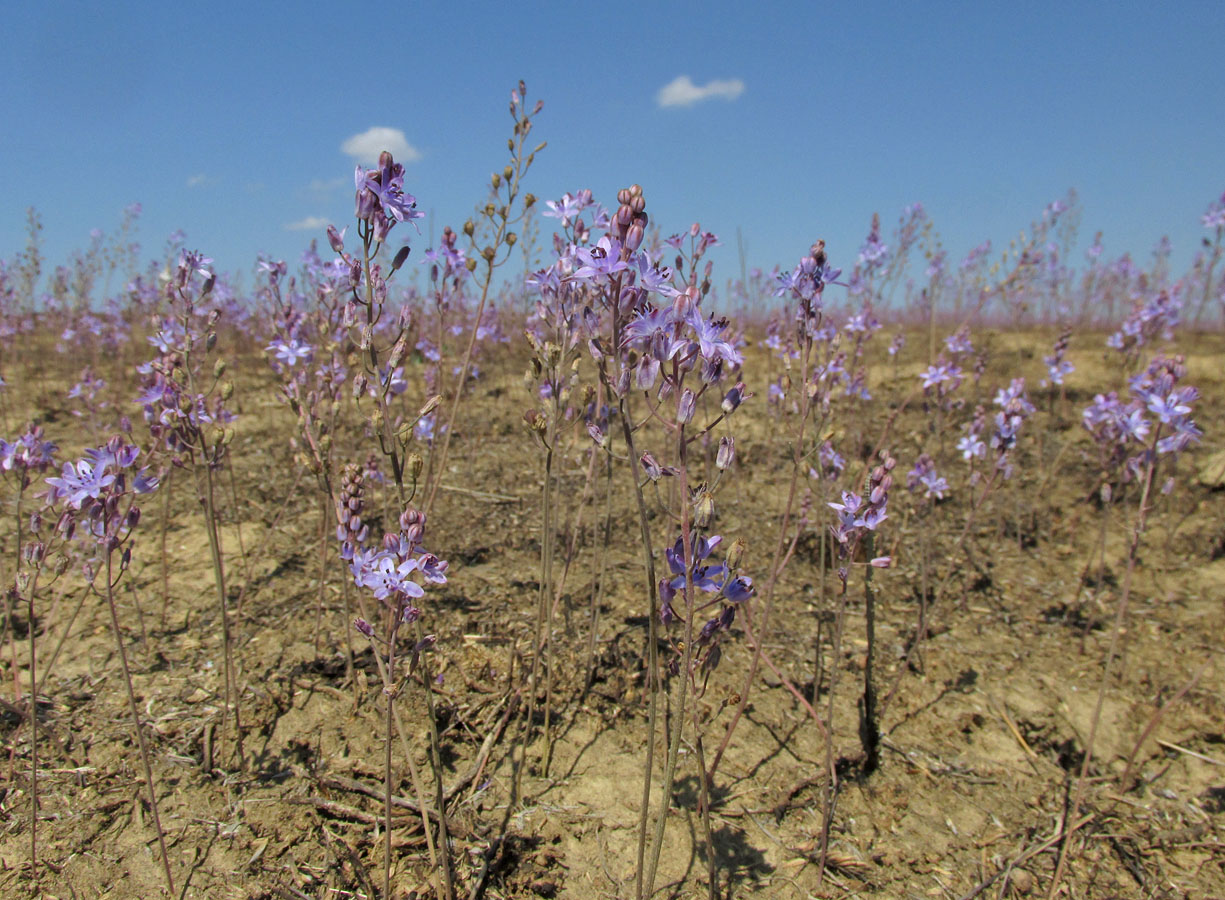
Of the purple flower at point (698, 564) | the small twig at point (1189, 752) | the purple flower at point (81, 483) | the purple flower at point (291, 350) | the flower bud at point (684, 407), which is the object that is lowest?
the small twig at point (1189, 752)

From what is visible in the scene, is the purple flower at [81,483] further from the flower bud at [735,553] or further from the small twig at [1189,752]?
the small twig at [1189,752]

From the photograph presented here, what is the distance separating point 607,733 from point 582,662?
37 cm

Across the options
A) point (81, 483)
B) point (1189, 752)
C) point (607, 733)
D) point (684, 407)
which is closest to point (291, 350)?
point (81, 483)

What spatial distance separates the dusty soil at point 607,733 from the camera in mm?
2055

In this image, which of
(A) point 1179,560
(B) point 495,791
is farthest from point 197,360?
(A) point 1179,560

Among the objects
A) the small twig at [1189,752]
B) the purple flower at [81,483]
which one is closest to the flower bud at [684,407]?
the purple flower at [81,483]

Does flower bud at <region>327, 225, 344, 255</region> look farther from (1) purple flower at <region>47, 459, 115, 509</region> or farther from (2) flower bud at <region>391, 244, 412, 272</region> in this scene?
(1) purple flower at <region>47, 459, 115, 509</region>

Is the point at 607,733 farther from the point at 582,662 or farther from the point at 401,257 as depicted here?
the point at 401,257

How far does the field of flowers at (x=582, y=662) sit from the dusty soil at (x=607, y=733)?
0.5 inches

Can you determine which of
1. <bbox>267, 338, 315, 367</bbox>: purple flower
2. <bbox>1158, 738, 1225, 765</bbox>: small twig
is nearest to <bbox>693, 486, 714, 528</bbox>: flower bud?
<bbox>267, 338, 315, 367</bbox>: purple flower

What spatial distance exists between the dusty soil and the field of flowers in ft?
0.04

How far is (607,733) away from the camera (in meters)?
2.58

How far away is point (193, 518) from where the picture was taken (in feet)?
13.7

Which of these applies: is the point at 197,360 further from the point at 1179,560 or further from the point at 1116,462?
the point at 1179,560
